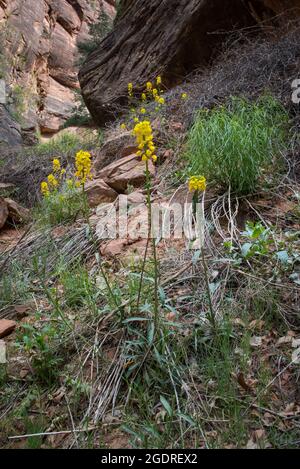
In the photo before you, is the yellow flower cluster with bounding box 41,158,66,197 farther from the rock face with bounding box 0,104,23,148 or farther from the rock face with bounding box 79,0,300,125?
the rock face with bounding box 0,104,23,148

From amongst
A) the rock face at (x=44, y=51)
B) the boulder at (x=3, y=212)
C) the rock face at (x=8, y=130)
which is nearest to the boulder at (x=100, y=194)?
the boulder at (x=3, y=212)

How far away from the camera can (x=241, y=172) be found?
291 centimetres

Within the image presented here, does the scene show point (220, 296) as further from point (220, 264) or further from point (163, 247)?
point (163, 247)

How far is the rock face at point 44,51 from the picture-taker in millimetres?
13758

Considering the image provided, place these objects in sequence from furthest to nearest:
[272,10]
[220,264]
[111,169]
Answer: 1. [272,10]
2. [111,169]
3. [220,264]

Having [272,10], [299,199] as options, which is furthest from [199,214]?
[272,10]

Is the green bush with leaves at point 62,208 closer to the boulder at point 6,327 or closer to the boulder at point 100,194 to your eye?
the boulder at point 100,194

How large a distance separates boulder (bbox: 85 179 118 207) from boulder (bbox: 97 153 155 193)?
94 millimetres

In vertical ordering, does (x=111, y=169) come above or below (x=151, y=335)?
above

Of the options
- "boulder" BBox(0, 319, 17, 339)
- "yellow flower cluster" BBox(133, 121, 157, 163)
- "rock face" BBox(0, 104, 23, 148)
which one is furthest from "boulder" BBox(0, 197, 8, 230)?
"rock face" BBox(0, 104, 23, 148)

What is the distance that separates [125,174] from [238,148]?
1448mm

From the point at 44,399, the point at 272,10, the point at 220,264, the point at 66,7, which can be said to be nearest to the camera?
the point at 44,399

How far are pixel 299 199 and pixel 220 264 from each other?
89 centimetres

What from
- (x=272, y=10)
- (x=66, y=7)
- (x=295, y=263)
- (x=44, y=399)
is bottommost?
(x=44, y=399)
